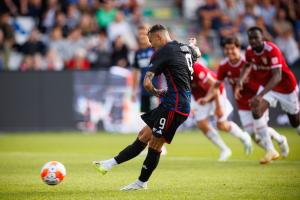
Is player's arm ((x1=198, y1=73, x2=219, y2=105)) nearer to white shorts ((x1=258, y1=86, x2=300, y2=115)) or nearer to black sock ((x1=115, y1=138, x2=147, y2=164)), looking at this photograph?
white shorts ((x1=258, y1=86, x2=300, y2=115))

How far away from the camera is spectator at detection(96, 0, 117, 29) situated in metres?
24.8

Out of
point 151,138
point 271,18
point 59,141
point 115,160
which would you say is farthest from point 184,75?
point 271,18

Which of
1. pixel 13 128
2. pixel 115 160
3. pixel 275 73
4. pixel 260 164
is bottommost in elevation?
pixel 13 128

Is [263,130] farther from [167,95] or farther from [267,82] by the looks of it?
[167,95]

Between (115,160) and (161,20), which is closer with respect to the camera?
(115,160)

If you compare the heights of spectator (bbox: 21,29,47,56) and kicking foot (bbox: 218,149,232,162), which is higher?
spectator (bbox: 21,29,47,56)

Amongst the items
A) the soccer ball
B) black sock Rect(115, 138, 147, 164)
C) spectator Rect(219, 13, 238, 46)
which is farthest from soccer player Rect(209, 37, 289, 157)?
spectator Rect(219, 13, 238, 46)

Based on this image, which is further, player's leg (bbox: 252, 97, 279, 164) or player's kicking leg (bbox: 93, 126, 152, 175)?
player's leg (bbox: 252, 97, 279, 164)

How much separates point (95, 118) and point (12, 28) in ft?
14.0

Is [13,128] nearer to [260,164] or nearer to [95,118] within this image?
[95,118]

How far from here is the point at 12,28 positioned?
23.7m

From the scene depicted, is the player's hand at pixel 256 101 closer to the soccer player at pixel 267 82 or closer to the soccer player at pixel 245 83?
the soccer player at pixel 267 82

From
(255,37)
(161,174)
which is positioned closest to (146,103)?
(255,37)

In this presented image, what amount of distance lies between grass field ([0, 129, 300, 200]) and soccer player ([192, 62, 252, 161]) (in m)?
0.36
